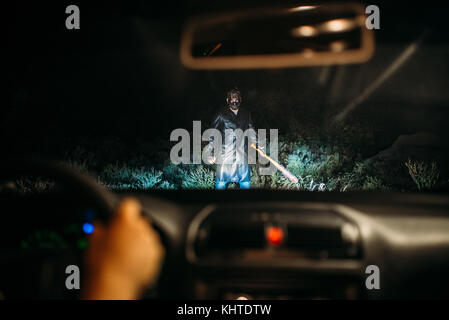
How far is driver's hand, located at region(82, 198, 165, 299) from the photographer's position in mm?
2529

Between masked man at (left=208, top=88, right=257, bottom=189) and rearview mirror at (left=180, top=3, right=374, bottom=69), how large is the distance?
2481 millimetres

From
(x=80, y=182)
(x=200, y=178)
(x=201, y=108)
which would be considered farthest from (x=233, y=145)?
(x=201, y=108)

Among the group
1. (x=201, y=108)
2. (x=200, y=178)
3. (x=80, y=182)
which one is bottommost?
(x=80, y=182)

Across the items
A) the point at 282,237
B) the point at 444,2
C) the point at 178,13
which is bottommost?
the point at 282,237

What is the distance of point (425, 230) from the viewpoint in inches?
139

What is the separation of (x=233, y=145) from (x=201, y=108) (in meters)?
8.78

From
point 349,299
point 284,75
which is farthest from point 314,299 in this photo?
point 284,75

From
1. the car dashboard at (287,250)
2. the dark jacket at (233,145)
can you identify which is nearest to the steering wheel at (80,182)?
the car dashboard at (287,250)

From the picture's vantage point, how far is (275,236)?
3285mm

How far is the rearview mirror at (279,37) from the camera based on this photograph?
6.19 metres

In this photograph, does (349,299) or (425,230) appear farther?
(425,230)

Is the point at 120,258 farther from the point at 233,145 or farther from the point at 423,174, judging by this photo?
the point at 423,174

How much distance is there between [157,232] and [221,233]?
40 cm
